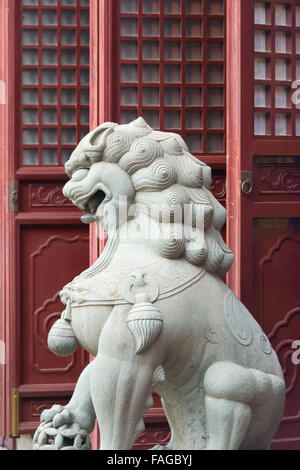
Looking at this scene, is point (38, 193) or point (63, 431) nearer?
point (63, 431)

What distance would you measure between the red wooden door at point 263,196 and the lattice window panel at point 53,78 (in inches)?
35.5

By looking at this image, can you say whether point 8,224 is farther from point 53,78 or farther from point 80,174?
point 80,174

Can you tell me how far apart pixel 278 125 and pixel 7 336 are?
178cm

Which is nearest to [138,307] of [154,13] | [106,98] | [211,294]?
[211,294]

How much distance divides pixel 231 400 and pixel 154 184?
745mm

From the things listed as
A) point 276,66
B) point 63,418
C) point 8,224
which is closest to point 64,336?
point 63,418

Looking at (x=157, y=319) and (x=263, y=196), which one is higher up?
(x=263, y=196)

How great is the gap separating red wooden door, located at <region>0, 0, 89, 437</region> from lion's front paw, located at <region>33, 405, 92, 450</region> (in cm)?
187

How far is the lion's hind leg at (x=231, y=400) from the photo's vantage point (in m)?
3.04

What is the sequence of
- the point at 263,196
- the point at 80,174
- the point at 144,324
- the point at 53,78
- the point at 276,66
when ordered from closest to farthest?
1. the point at 144,324
2. the point at 80,174
3. the point at 263,196
4. the point at 276,66
5. the point at 53,78

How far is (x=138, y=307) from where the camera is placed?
299 cm

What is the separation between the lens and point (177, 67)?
496 cm

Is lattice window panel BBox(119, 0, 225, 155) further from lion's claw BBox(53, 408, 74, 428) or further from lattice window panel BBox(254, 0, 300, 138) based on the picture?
lion's claw BBox(53, 408, 74, 428)
